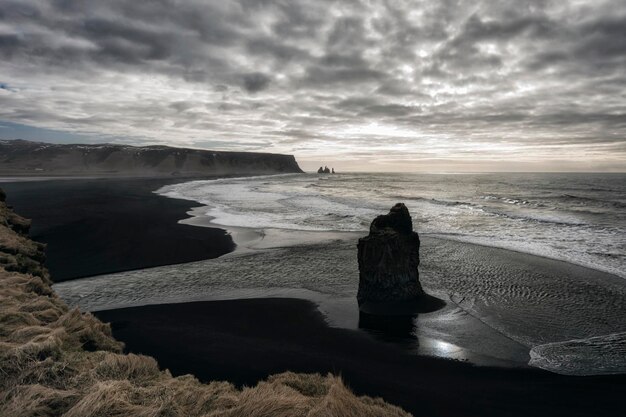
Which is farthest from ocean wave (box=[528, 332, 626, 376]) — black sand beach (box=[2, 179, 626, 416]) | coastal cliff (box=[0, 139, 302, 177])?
coastal cliff (box=[0, 139, 302, 177])

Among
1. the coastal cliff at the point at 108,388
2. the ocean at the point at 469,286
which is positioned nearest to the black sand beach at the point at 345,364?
the ocean at the point at 469,286

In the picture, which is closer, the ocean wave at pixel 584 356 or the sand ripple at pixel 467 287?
the ocean wave at pixel 584 356

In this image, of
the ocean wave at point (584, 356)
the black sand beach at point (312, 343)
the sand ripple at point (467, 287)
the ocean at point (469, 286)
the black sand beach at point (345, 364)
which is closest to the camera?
the black sand beach at point (345, 364)

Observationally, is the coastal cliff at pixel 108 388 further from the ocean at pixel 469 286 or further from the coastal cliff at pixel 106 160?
the coastal cliff at pixel 106 160

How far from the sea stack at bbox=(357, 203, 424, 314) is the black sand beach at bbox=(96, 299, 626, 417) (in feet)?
6.68

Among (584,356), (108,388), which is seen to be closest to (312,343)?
(108,388)

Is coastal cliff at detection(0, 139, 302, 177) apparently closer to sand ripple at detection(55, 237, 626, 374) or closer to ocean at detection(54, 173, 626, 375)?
ocean at detection(54, 173, 626, 375)

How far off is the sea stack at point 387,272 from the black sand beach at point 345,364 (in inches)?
80.2

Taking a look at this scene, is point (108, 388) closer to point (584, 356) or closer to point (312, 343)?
point (312, 343)

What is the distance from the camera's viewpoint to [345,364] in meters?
8.44

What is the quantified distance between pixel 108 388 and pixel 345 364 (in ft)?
17.8

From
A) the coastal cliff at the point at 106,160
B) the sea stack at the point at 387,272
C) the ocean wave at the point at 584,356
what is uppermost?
the coastal cliff at the point at 106,160

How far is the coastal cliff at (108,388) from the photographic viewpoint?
4281mm

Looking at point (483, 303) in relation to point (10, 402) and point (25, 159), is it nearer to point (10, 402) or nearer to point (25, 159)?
point (10, 402)
